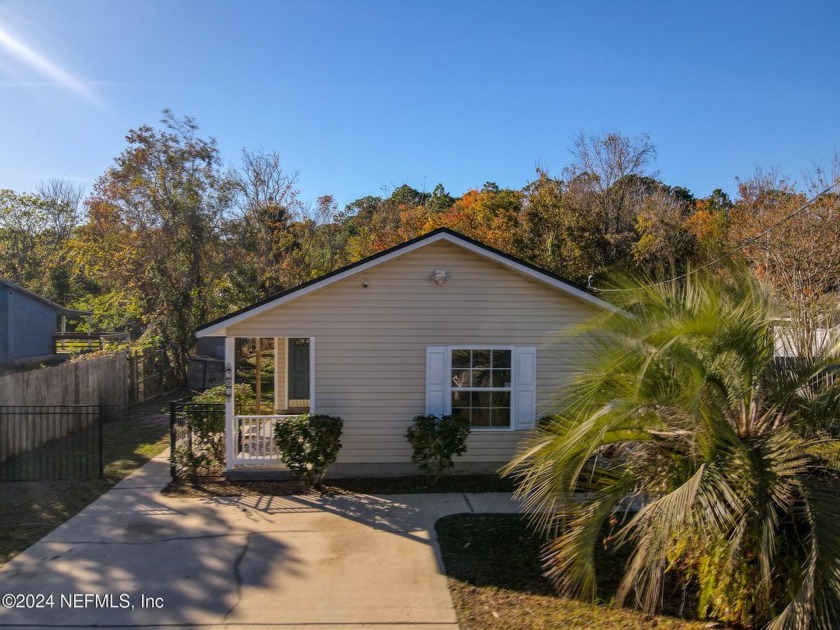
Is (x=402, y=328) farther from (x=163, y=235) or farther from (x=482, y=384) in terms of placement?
(x=163, y=235)

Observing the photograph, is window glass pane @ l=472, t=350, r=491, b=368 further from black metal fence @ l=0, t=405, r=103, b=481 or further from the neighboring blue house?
the neighboring blue house

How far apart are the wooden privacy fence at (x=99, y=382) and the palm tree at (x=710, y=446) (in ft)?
25.1

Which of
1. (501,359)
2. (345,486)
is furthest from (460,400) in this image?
(345,486)

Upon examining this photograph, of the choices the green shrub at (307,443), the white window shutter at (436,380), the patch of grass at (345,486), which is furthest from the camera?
the white window shutter at (436,380)

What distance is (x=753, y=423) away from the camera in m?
4.91

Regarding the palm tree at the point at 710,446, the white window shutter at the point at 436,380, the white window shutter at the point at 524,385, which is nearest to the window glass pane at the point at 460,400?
the white window shutter at the point at 436,380

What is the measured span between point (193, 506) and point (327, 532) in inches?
85.6

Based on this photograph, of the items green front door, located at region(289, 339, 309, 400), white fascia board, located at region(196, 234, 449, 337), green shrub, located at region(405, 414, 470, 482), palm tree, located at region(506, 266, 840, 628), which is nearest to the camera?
palm tree, located at region(506, 266, 840, 628)

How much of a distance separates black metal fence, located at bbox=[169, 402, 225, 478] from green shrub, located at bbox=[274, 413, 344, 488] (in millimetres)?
1371

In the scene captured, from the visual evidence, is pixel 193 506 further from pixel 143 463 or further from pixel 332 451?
pixel 143 463

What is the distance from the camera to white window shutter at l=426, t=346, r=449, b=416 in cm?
998

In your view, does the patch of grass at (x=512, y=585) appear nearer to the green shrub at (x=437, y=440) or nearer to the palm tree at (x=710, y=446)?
the palm tree at (x=710, y=446)

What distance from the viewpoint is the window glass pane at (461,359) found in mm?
10148

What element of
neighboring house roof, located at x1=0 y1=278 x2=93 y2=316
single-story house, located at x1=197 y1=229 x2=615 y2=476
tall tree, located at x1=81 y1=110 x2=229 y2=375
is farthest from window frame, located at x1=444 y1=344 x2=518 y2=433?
neighboring house roof, located at x1=0 y1=278 x2=93 y2=316
